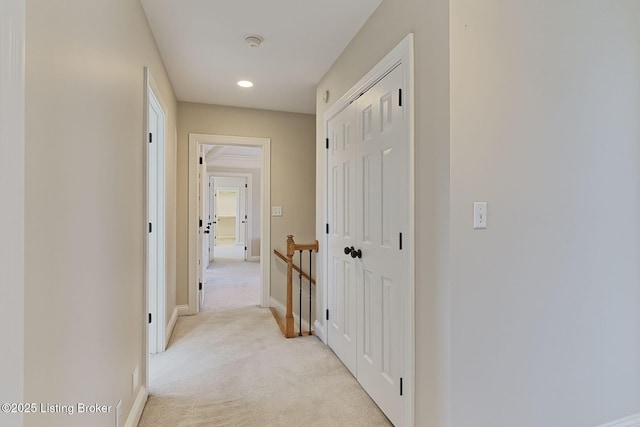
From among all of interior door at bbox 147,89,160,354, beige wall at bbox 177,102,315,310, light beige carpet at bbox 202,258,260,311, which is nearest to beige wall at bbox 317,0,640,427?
interior door at bbox 147,89,160,354

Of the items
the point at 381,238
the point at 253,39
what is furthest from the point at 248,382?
the point at 253,39

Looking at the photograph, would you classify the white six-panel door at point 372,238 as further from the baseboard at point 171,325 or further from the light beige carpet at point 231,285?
the light beige carpet at point 231,285

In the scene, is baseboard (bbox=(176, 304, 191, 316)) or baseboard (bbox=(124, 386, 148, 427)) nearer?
baseboard (bbox=(124, 386, 148, 427))

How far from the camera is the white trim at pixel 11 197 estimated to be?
2.11ft

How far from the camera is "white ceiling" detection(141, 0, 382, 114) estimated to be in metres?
2.00

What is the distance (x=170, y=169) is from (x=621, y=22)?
3466mm

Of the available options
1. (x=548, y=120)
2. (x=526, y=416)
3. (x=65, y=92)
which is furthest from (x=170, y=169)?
(x=526, y=416)

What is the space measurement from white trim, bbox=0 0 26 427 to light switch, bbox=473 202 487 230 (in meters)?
1.50

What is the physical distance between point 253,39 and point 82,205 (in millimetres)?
1767

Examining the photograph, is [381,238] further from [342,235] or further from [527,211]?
[527,211]

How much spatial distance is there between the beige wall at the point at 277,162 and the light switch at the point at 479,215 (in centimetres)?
280

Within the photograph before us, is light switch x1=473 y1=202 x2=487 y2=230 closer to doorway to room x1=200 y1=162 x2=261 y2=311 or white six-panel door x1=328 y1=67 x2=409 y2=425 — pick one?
white six-panel door x1=328 y1=67 x2=409 y2=425

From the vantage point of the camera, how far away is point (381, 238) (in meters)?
1.96

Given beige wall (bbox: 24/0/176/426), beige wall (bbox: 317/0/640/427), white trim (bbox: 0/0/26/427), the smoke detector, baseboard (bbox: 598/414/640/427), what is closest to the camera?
white trim (bbox: 0/0/26/427)
